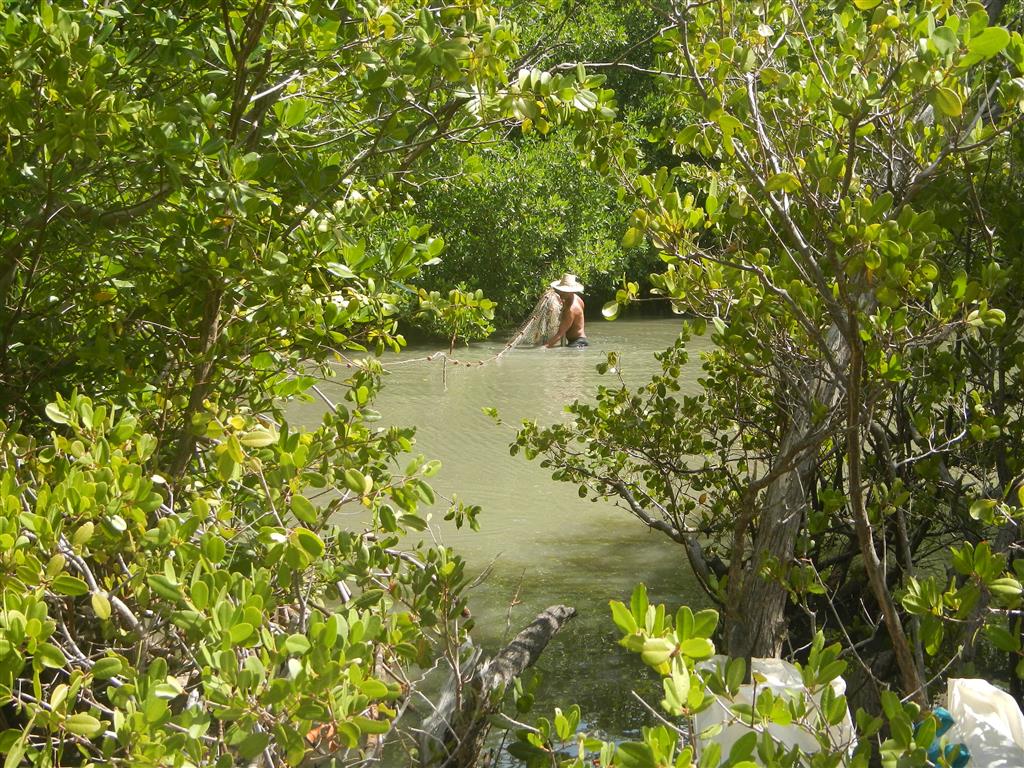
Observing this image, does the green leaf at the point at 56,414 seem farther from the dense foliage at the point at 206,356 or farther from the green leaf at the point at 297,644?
the green leaf at the point at 297,644

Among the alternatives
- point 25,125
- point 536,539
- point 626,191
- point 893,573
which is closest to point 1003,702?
point 626,191

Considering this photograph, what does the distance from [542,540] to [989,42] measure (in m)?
4.98

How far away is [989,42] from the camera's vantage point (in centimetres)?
186

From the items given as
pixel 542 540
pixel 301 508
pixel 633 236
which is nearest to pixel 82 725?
pixel 301 508

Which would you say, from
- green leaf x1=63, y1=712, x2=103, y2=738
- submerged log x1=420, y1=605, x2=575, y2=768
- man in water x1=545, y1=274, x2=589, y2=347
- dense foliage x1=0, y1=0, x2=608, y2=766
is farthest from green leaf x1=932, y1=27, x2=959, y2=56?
man in water x1=545, y1=274, x2=589, y2=347

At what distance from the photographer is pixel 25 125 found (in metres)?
2.50

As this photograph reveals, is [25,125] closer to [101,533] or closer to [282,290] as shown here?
[282,290]

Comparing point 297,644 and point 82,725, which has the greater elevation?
point 297,644

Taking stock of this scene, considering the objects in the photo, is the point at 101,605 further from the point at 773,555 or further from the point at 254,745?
the point at 773,555

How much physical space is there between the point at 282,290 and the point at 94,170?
68 centimetres

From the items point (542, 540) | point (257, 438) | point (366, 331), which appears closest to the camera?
point (257, 438)

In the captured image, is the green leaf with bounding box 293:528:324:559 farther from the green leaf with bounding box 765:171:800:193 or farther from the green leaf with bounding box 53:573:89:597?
the green leaf with bounding box 765:171:800:193

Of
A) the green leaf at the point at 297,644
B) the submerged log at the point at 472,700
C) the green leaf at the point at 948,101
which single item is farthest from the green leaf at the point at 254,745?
the green leaf at the point at 948,101

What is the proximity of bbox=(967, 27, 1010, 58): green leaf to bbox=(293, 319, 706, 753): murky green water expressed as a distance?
171cm
